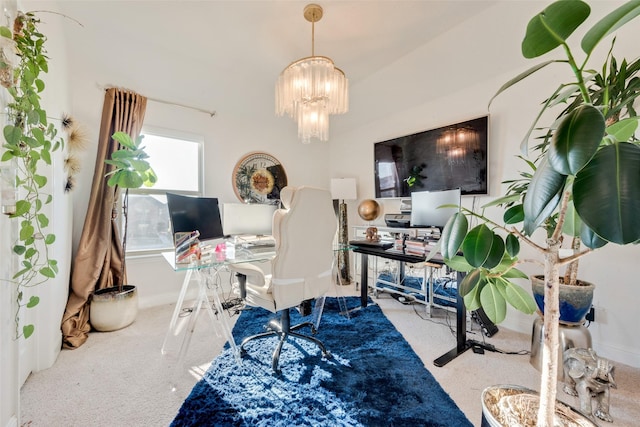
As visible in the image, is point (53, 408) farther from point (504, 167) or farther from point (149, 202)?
point (504, 167)

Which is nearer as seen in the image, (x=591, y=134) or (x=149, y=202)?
(x=591, y=134)

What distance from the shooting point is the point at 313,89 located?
2006mm

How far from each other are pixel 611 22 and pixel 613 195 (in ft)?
1.22

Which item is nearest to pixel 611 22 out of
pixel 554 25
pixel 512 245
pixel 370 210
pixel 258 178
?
pixel 554 25

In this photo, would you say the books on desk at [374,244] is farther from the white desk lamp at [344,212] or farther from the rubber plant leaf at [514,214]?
the rubber plant leaf at [514,214]

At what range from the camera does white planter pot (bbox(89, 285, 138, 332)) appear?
2.20 m

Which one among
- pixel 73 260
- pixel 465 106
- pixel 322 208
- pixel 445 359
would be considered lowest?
pixel 445 359

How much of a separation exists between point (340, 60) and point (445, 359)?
2997mm

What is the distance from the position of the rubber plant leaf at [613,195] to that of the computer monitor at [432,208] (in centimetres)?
202

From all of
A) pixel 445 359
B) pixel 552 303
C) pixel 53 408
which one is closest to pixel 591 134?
pixel 552 303

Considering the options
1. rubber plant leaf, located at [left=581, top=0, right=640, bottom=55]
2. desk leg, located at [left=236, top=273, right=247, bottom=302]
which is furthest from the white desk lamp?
rubber plant leaf, located at [left=581, top=0, right=640, bottom=55]

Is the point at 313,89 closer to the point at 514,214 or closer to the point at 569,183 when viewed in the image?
the point at 514,214

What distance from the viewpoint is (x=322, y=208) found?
1729 millimetres

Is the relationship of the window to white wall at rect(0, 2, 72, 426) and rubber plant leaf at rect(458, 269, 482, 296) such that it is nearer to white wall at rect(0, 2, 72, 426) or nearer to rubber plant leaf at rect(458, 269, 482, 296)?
white wall at rect(0, 2, 72, 426)
